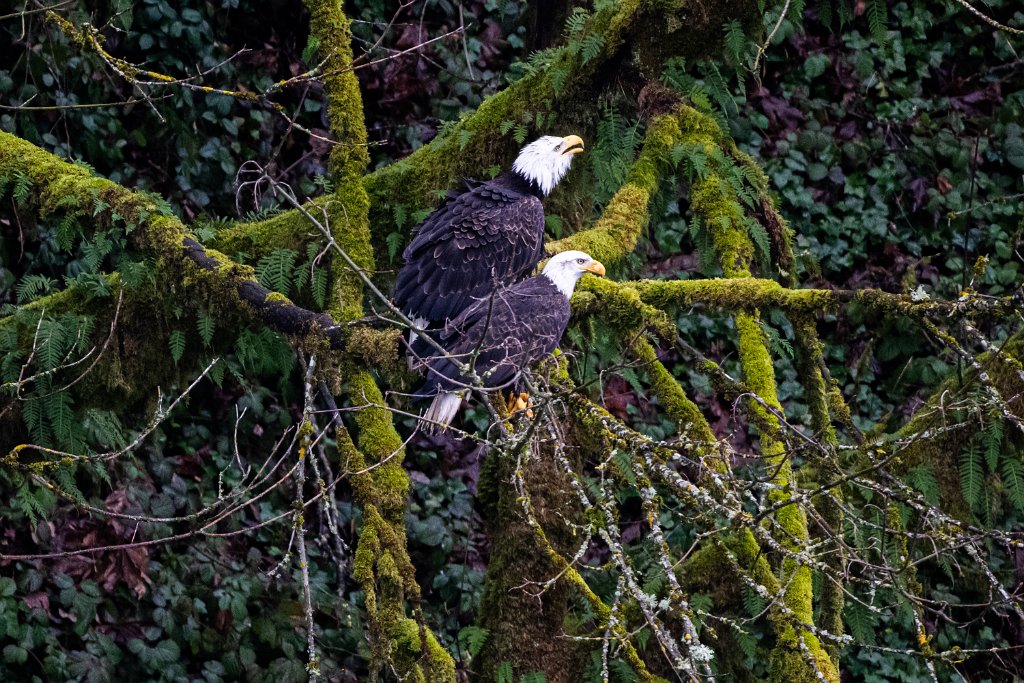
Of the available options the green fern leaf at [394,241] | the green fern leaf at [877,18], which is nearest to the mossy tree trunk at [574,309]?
the green fern leaf at [394,241]

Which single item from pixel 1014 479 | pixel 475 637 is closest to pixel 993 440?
pixel 1014 479

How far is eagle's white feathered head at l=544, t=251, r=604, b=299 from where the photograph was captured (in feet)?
14.1

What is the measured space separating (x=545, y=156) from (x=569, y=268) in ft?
2.81

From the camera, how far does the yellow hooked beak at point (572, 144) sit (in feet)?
16.4

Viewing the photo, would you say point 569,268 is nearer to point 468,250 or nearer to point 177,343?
point 468,250

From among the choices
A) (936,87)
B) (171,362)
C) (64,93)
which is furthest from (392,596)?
(936,87)

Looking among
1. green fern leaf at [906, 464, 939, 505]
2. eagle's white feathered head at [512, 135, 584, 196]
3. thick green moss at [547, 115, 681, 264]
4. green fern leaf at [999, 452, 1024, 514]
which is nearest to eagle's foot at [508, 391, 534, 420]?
thick green moss at [547, 115, 681, 264]

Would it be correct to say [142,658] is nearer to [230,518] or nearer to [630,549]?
[230,518]

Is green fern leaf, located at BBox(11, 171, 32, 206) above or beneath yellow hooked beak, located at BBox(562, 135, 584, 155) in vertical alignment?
above

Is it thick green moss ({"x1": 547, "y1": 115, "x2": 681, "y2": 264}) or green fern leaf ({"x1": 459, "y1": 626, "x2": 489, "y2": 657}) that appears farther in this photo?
green fern leaf ({"x1": 459, "y1": 626, "x2": 489, "y2": 657})

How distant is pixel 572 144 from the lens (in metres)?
5.02

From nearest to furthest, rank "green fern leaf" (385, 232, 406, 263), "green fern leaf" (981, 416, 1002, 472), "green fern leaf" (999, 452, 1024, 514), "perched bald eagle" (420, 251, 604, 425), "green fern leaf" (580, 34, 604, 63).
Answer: "green fern leaf" (999, 452, 1024, 514) → "green fern leaf" (981, 416, 1002, 472) → "perched bald eagle" (420, 251, 604, 425) → "green fern leaf" (580, 34, 604, 63) → "green fern leaf" (385, 232, 406, 263)

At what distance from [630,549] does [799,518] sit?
278 centimetres

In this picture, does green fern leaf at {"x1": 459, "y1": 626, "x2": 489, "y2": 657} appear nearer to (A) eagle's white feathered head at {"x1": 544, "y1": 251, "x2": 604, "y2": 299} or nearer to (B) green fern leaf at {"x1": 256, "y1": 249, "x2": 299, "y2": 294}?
(A) eagle's white feathered head at {"x1": 544, "y1": 251, "x2": 604, "y2": 299}
